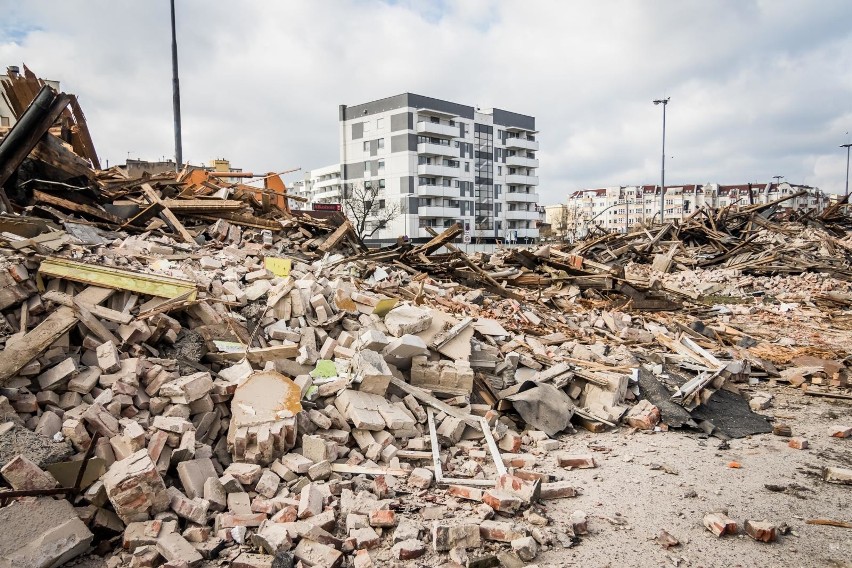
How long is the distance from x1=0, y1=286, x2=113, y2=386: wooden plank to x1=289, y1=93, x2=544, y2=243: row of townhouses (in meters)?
44.5

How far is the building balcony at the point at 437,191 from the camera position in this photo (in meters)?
54.6

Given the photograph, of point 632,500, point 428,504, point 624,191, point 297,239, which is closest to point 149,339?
point 428,504

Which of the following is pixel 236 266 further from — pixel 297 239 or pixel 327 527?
pixel 327 527

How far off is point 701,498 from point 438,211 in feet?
172

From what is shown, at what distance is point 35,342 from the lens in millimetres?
4590

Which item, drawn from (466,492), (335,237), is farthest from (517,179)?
(466,492)

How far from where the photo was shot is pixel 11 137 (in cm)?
912

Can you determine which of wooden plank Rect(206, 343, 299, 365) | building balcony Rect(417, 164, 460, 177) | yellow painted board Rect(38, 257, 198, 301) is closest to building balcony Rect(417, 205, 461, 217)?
building balcony Rect(417, 164, 460, 177)

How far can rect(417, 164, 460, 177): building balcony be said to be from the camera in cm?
5456

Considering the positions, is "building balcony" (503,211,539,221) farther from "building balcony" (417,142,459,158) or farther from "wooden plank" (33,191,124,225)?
"wooden plank" (33,191,124,225)

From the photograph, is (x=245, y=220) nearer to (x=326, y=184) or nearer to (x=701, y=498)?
(x=701, y=498)

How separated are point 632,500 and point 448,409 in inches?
82.3

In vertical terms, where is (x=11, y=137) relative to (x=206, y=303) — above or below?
above

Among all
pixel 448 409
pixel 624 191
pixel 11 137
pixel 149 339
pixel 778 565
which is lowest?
pixel 778 565
